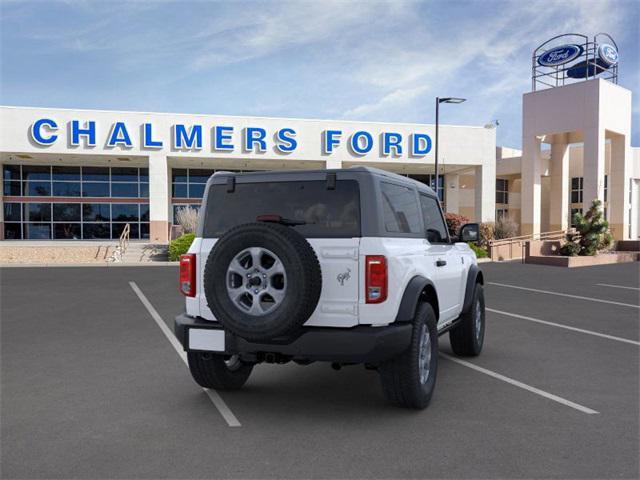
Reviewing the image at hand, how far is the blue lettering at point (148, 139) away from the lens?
3050 cm

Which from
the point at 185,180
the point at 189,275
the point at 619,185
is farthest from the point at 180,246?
the point at 619,185

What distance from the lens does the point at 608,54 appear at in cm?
3306

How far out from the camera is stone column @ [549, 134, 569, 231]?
115 feet

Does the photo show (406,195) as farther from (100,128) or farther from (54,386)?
(100,128)

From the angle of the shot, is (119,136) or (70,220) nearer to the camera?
(119,136)

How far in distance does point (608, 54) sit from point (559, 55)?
2.72 meters

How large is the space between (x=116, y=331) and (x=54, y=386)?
116 inches

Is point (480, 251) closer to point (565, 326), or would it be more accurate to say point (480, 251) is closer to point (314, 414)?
point (565, 326)

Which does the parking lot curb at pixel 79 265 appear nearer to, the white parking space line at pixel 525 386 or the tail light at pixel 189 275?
the white parking space line at pixel 525 386

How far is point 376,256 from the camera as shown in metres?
4.36

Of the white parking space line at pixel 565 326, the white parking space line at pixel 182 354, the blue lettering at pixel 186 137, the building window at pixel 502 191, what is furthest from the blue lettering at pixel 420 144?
the white parking space line at pixel 565 326

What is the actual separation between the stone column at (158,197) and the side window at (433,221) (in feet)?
87.5

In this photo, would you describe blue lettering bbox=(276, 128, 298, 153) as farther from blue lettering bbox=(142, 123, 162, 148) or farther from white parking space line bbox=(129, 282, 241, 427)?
white parking space line bbox=(129, 282, 241, 427)

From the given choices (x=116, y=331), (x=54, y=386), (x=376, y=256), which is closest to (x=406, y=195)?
(x=376, y=256)
